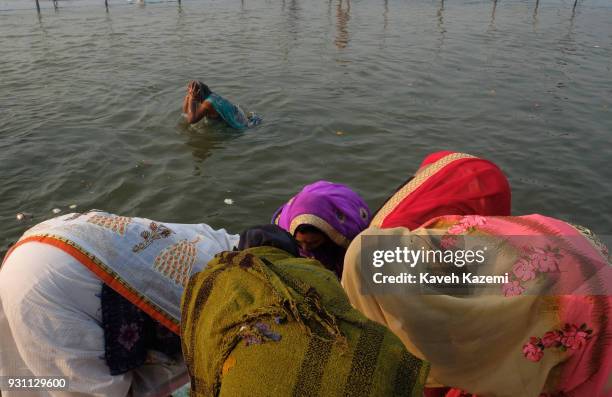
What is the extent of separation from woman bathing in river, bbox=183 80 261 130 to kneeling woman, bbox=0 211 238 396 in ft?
17.0

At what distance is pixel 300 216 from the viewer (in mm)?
2756

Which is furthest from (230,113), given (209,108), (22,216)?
(22,216)

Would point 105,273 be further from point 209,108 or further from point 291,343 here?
point 209,108

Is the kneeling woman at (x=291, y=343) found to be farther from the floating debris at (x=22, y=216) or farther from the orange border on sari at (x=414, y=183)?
the floating debris at (x=22, y=216)

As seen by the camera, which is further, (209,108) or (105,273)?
(209,108)

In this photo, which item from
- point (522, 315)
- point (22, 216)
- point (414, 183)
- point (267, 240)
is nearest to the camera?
point (522, 315)

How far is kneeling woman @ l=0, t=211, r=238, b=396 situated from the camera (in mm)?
1863

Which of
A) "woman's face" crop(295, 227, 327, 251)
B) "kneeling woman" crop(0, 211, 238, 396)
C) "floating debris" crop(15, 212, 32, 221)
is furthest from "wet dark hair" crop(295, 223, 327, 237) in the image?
"floating debris" crop(15, 212, 32, 221)

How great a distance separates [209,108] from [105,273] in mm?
5568

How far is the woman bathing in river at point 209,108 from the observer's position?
285 inches

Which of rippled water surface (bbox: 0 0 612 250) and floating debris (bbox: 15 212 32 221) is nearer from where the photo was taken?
floating debris (bbox: 15 212 32 221)

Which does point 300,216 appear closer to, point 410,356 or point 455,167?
point 455,167

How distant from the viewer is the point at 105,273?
1.99 m

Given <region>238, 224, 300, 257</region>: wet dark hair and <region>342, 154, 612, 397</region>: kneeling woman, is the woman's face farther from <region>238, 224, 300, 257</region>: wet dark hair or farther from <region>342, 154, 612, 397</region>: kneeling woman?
<region>342, 154, 612, 397</region>: kneeling woman
